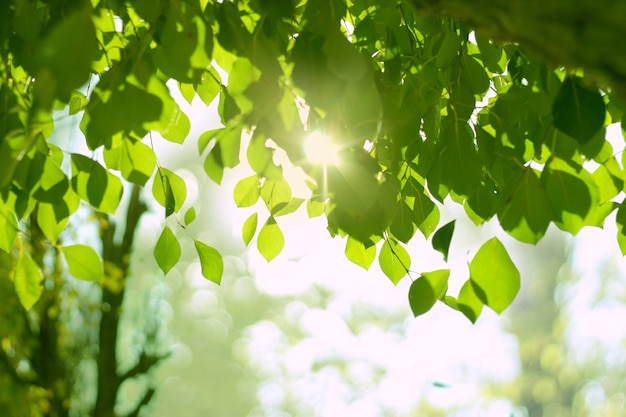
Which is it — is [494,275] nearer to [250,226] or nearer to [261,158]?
[261,158]

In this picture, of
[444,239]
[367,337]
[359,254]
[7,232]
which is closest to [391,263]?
[359,254]

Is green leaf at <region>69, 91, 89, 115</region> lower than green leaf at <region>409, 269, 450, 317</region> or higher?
higher

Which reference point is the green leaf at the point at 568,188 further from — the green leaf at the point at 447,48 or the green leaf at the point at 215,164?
the green leaf at the point at 215,164

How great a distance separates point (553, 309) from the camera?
17656 mm

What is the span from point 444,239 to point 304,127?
343mm

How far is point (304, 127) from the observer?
1356mm

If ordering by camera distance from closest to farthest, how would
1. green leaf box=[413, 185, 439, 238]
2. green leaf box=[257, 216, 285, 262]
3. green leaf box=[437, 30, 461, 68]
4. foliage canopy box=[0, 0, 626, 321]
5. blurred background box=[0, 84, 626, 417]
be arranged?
foliage canopy box=[0, 0, 626, 321]
green leaf box=[437, 30, 461, 68]
green leaf box=[257, 216, 285, 262]
green leaf box=[413, 185, 439, 238]
blurred background box=[0, 84, 626, 417]

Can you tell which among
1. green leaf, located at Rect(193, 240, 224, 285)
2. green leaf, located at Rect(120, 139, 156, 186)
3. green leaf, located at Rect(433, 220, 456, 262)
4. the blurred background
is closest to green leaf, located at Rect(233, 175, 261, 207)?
green leaf, located at Rect(193, 240, 224, 285)

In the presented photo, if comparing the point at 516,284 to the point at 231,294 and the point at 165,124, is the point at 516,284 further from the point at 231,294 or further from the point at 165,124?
the point at 231,294

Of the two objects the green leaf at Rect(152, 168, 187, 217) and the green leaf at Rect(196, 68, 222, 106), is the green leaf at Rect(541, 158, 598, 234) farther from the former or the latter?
the green leaf at Rect(196, 68, 222, 106)

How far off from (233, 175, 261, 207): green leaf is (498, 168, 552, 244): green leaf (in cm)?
54

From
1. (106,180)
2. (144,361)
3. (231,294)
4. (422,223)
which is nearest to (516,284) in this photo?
(422,223)

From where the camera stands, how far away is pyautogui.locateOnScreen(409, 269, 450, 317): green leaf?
1195mm

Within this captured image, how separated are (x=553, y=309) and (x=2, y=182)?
18098 mm
